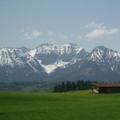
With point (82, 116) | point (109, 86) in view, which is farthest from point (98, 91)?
point (82, 116)

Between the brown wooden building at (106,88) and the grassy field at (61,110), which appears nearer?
the grassy field at (61,110)

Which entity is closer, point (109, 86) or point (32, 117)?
point (32, 117)

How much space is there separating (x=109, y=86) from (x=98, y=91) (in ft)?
16.8

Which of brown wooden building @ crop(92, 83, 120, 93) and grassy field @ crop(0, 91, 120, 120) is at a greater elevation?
brown wooden building @ crop(92, 83, 120, 93)

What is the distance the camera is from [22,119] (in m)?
48.1

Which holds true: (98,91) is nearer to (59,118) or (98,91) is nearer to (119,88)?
(119,88)

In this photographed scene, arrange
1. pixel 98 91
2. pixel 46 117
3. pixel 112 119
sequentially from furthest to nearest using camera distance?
1. pixel 98 91
2. pixel 46 117
3. pixel 112 119

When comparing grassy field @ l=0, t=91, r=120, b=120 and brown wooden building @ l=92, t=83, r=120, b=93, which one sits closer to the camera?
grassy field @ l=0, t=91, r=120, b=120

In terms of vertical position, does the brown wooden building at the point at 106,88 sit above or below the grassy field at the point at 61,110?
above

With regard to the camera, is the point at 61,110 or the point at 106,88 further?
the point at 106,88

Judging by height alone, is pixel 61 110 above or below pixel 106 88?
below

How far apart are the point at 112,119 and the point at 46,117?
25.5 feet

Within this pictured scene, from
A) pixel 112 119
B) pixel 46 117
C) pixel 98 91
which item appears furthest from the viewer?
pixel 98 91

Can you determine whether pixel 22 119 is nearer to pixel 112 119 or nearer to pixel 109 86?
pixel 112 119
